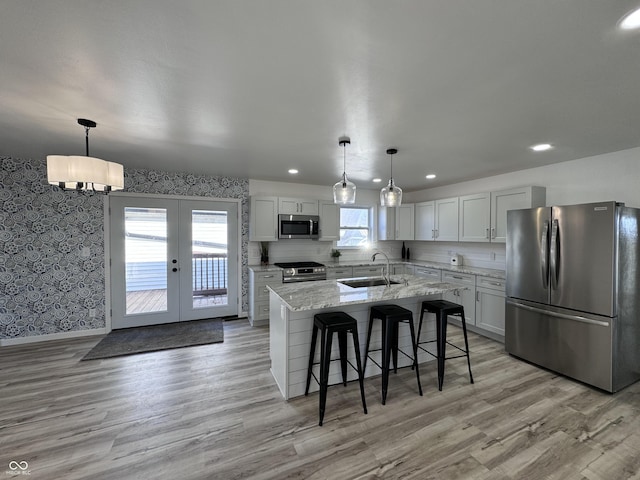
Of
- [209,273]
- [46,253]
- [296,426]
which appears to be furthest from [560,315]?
[46,253]

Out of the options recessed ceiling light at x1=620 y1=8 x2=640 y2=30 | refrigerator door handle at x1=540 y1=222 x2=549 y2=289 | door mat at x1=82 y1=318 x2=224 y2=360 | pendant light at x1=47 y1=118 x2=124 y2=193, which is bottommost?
door mat at x1=82 y1=318 x2=224 y2=360

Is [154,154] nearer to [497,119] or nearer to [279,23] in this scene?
[279,23]

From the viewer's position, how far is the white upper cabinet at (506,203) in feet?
11.9

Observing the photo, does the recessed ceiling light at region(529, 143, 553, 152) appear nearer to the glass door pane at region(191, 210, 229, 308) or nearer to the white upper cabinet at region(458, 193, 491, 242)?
the white upper cabinet at region(458, 193, 491, 242)

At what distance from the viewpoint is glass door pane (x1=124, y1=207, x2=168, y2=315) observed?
4.15m

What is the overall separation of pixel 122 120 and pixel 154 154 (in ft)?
3.54

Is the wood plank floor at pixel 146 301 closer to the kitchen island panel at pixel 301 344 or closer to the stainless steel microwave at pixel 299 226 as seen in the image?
the stainless steel microwave at pixel 299 226

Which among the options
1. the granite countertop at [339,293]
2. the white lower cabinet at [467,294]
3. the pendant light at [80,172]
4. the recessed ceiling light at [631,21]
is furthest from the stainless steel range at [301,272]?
the recessed ceiling light at [631,21]

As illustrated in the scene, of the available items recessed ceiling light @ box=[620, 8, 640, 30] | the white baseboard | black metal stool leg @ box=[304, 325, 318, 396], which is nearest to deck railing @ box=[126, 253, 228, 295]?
the white baseboard

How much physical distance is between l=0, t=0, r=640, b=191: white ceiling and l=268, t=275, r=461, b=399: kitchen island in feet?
5.15

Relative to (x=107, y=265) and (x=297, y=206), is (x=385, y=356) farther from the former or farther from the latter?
(x=107, y=265)

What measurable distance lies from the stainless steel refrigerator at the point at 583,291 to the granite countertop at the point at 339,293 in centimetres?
111

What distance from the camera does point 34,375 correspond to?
281cm

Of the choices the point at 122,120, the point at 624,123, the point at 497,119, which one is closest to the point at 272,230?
the point at 122,120
